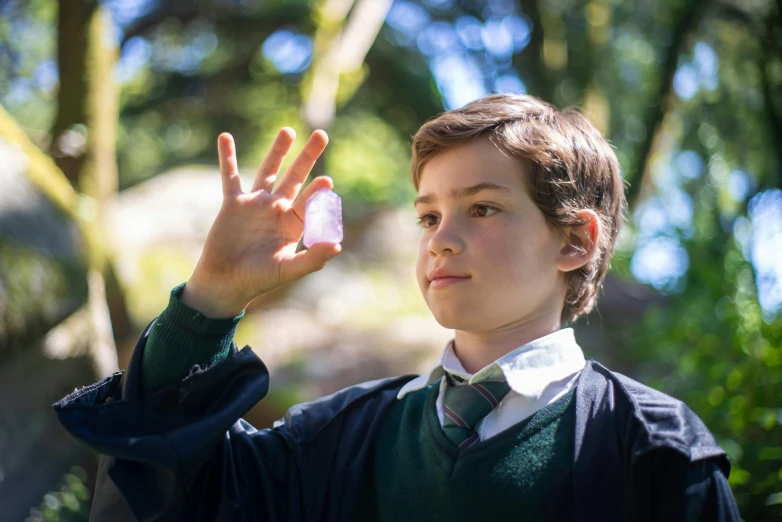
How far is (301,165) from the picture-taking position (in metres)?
1.87

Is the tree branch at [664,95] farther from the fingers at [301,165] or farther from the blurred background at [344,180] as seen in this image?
the fingers at [301,165]

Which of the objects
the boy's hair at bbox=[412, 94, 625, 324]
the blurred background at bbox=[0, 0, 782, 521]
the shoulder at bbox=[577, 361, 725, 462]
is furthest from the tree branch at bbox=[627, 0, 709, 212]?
the shoulder at bbox=[577, 361, 725, 462]

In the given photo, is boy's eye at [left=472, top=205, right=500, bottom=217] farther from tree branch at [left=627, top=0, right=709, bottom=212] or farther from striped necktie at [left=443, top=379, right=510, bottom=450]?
tree branch at [left=627, top=0, right=709, bottom=212]

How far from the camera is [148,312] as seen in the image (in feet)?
15.8

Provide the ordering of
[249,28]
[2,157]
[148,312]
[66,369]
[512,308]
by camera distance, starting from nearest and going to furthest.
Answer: [512,308] → [2,157] → [66,369] → [148,312] → [249,28]

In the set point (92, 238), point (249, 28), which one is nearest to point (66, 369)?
point (92, 238)

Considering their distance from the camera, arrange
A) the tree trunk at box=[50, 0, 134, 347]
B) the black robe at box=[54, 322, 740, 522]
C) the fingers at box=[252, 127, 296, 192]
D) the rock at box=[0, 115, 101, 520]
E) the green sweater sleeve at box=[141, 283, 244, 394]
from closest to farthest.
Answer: the black robe at box=[54, 322, 740, 522], the green sweater sleeve at box=[141, 283, 244, 394], the fingers at box=[252, 127, 296, 192], the rock at box=[0, 115, 101, 520], the tree trunk at box=[50, 0, 134, 347]

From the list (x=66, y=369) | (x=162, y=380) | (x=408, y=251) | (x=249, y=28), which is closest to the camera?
(x=162, y=380)

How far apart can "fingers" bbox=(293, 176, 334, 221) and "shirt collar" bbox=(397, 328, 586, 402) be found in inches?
21.7

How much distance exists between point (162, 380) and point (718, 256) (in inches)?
233

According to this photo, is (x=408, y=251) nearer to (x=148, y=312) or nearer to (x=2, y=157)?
(x=148, y=312)

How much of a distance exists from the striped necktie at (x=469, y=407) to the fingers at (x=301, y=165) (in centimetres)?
68

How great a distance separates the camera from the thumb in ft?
5.72

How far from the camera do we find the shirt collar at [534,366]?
1.71 meters
